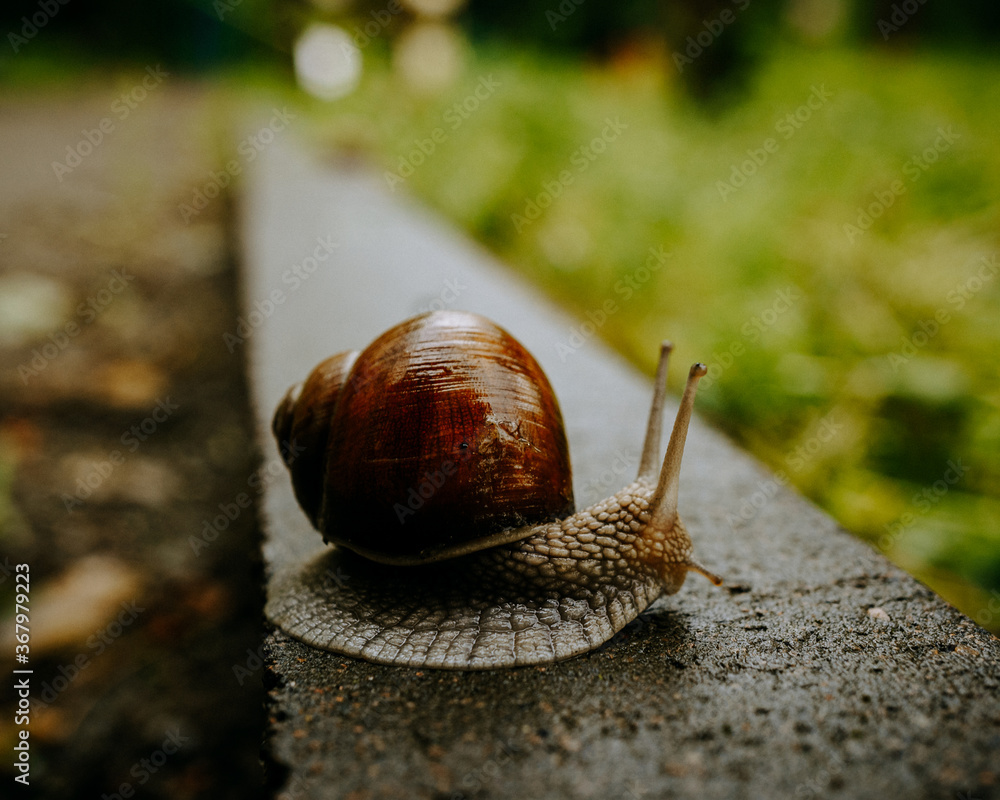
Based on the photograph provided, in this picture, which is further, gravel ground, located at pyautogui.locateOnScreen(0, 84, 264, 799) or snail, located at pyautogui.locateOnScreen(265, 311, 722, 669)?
gravel ground, located at pyautogui.locateOnScreen(0, 84, 264, 799)

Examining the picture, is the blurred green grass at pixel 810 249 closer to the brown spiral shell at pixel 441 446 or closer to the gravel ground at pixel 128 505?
the brown spiral shell at pixel 441 446

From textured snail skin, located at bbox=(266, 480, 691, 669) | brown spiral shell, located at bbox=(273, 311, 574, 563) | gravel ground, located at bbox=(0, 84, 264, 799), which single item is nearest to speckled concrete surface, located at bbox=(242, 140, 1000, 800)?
textured snail skin, located at bbox=(266, 480, 691, 669)

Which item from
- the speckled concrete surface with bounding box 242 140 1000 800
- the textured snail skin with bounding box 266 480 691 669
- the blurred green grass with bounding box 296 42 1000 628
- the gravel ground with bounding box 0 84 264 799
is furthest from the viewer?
the blurred green grass with bounding box 296 42 1000 628

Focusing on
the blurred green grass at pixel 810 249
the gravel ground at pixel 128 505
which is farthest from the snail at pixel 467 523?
the blurred green grass at pixel 810 249

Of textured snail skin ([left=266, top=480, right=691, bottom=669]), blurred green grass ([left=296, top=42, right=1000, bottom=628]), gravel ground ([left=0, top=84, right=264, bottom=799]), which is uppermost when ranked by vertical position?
blurred green grass ([left=296, top=42, right=1000, bottom=628])

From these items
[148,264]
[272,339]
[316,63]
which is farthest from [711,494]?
[316,63]

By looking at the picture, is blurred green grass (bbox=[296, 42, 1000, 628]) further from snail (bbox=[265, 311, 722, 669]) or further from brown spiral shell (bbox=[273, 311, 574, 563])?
brown spiral shell (bbox=[273, 311, 574, 563])
